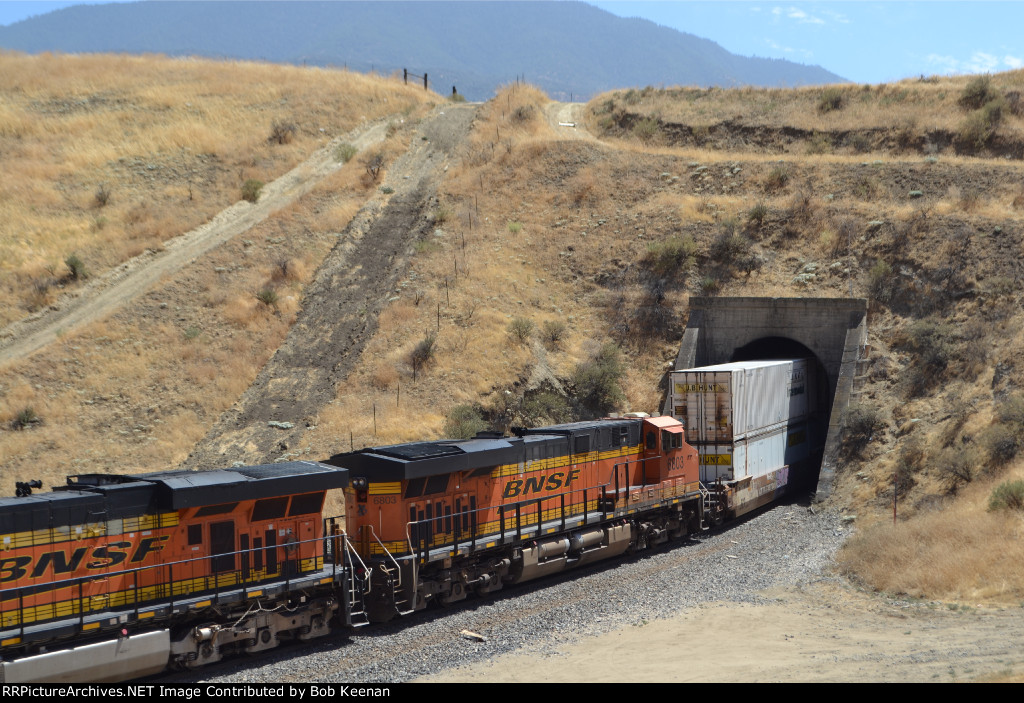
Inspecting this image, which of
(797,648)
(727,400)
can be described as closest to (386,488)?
(797,648)

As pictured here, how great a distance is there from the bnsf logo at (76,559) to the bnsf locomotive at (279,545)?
0.07ft

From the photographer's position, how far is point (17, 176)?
42188 millimetres

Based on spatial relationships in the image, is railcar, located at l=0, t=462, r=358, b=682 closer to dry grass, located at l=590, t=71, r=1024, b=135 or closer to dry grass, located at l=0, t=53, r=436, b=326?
dry grass, located at l=0, t=53, r=436, b=326

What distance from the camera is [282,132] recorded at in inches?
1969

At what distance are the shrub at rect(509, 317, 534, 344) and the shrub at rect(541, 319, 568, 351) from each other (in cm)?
102

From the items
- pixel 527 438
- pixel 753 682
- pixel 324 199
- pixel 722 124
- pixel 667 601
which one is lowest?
pixel 667 601

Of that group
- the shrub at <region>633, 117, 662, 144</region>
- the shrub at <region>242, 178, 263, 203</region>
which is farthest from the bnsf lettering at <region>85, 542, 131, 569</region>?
the shrub at <region>633, 117, 662, 144</region>

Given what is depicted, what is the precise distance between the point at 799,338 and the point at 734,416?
936 cm

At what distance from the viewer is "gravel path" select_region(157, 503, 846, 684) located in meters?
14.1
